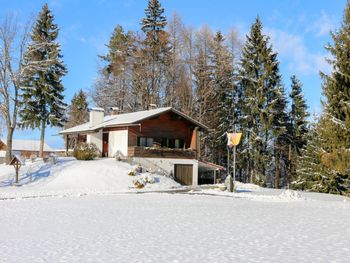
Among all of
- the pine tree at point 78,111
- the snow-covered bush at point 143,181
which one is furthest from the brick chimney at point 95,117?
the pine tree at point 78,111

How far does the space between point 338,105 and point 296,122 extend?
1999 cm

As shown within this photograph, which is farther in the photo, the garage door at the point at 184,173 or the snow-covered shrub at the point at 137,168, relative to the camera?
the garage door at the point at 184,173

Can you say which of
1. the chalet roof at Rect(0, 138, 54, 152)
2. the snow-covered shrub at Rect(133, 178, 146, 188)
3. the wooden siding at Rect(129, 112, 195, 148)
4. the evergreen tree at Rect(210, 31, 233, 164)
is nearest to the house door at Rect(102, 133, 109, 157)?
the wooden siding at Rect(129, 112, 195, 148)

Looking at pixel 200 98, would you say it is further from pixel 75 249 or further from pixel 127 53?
pixel 75 249

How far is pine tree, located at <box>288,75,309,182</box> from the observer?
145ft

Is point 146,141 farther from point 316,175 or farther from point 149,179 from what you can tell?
point 316,175

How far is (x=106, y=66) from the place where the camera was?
5078 cm

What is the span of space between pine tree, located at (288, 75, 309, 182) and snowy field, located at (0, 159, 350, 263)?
854 inches

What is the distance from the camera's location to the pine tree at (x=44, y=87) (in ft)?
132

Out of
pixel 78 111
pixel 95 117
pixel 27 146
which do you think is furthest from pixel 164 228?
pixel 27 146

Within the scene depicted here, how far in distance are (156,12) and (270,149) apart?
66.3ft

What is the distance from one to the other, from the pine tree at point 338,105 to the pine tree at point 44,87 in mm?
26081

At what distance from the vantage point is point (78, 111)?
60.5 meters

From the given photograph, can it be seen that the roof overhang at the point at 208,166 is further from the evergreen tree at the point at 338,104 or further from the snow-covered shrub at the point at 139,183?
the evergreen tree at the point at 338,104
